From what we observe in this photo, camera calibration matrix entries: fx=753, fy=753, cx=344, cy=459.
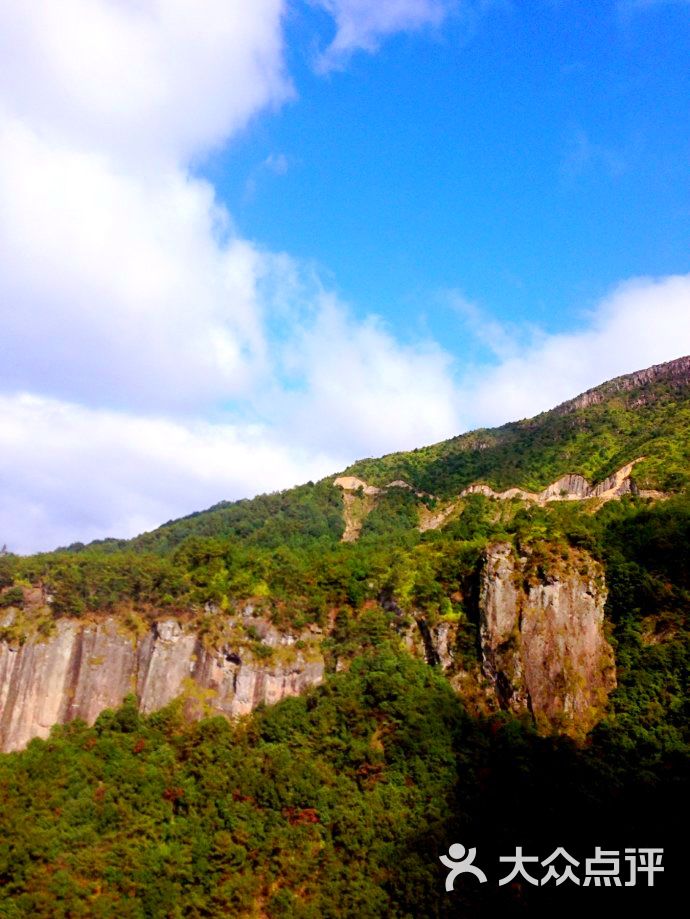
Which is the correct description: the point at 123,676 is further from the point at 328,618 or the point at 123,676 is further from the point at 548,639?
the point at 548,639

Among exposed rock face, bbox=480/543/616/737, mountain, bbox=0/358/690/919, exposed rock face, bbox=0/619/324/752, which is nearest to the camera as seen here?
mountain, bbox=0/358/690/919

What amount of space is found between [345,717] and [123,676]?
15.0 meters

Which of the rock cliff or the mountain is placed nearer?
the mountain

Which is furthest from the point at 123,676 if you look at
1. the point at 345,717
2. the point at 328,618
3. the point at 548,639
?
the point at 548,639

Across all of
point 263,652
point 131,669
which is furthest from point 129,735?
point 263,652

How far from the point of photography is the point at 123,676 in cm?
4838

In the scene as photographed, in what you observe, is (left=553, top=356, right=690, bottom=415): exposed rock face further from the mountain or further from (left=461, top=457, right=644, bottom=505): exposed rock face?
the mountain

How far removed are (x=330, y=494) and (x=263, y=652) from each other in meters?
49.9

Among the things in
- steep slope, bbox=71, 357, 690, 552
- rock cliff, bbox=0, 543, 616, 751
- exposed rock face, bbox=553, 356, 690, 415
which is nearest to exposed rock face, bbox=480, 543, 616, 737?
rock cliff, bbox=0, 543, 616, 751

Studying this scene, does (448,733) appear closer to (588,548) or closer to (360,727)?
(360,727)

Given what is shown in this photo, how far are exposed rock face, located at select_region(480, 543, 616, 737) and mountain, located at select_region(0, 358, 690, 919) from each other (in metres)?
0.13

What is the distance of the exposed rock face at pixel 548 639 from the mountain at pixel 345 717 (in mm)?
135

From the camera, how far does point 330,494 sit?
9812 centimetres

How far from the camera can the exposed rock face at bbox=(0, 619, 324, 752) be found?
47.1 meters
